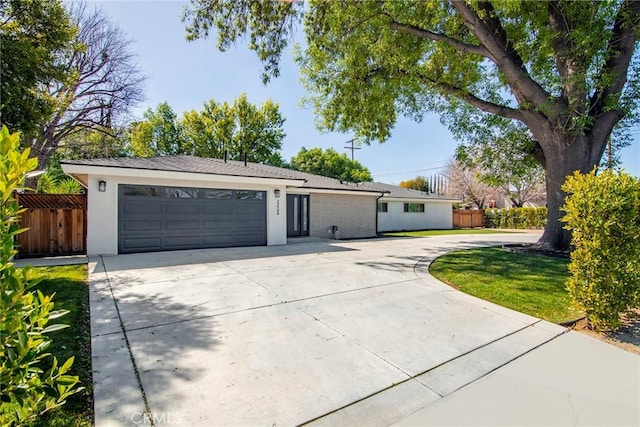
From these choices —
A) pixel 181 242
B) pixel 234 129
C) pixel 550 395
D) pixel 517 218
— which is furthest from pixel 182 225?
pixel 517 218

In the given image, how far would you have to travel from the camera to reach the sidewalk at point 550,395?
91.0 inches

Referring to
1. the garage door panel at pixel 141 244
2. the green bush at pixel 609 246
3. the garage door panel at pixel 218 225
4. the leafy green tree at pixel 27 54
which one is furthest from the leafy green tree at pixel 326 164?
the green bush at pixel 609 246

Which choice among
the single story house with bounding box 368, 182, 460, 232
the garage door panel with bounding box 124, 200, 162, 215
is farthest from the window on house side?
the garage door panel with bounding box 124, 200, 162, 215

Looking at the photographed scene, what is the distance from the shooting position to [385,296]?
207 inches

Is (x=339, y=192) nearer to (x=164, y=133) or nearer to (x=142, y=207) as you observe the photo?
(x=142, y=207)

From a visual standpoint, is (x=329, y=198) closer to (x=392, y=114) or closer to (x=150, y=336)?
(x=392, y=114)

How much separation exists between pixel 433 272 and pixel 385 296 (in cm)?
247

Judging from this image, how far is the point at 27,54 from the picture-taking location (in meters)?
6.41

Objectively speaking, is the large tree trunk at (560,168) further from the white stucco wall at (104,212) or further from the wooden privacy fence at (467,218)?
the wooden privacy fence at (467,218)

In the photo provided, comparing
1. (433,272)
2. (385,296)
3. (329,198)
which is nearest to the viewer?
(385,296)

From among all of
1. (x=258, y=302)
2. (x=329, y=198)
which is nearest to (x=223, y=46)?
(x=329, y=198)

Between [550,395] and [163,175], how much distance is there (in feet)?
33.4

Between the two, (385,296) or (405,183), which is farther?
(405,183)

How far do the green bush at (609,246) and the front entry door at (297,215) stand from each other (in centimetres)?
1164
